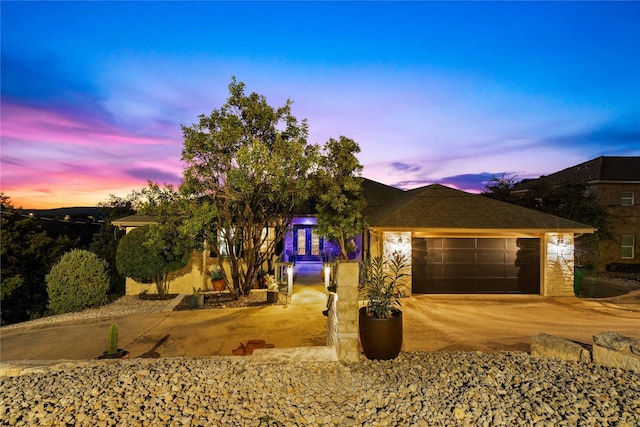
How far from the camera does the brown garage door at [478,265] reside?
11609mm

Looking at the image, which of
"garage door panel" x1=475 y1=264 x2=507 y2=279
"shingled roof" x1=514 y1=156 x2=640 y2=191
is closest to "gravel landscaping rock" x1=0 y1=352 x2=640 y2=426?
"garage door panel" x1=475 y1=264 x2=507 y2=279

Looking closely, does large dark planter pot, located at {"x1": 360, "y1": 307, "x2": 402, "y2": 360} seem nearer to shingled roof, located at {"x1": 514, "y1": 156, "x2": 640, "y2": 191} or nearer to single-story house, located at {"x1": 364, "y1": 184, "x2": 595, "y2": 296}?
single-story house, located at {"x1": 364, "y1": 184, "x2": 595, "y2": 296}

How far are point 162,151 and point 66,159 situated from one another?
172 inches

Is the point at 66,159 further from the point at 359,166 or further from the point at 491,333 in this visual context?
the point at 491,333

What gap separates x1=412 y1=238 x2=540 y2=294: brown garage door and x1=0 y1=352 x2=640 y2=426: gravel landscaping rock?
6.74m

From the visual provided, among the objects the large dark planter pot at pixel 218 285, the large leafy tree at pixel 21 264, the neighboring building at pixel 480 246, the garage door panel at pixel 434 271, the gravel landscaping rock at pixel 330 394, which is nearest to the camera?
the gravel landscaping rock at pixel 330 394

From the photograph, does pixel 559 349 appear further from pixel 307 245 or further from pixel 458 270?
pixel 307 245

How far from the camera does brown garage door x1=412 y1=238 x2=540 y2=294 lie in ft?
38.1

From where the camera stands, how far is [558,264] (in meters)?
11.1

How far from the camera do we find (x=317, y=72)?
14.1 meters

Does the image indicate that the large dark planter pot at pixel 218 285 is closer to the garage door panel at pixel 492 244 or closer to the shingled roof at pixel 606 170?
the garage door panel at pixel 492 244

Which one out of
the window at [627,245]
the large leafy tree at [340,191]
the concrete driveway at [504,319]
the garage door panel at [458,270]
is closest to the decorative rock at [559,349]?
the concrete driveway at [504,319]

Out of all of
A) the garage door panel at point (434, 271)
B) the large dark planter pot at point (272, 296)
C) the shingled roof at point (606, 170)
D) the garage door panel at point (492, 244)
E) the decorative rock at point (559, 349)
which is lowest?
the large dark planter pot at point (272, 296)

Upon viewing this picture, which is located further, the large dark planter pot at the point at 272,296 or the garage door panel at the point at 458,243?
the garage door panel at the point at 458,243
